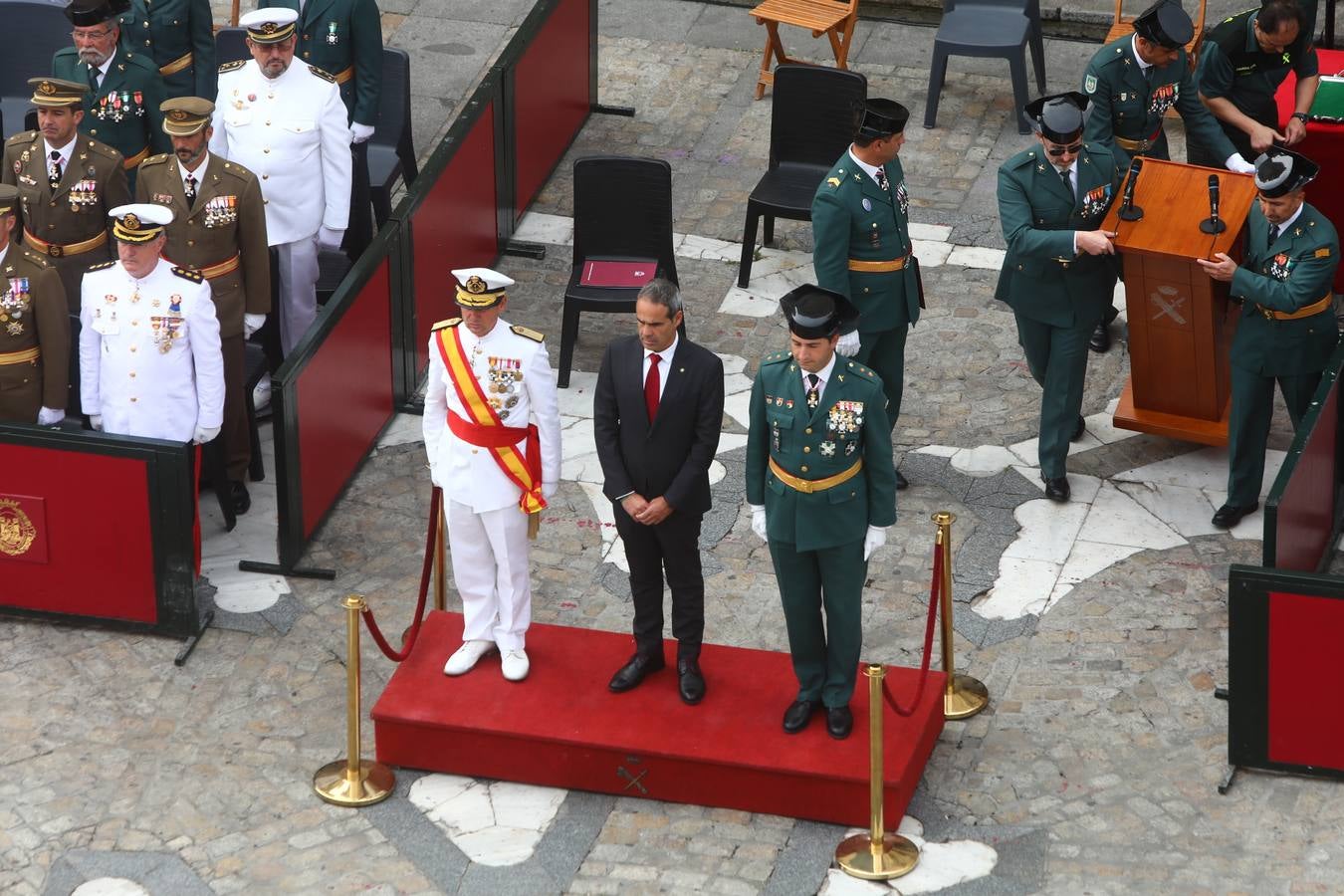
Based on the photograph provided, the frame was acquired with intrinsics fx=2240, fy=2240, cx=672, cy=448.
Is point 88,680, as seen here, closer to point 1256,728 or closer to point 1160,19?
point 1256,728

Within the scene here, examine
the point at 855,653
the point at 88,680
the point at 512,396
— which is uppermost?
the point at 512,396

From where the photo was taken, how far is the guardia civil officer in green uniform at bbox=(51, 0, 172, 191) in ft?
36.5

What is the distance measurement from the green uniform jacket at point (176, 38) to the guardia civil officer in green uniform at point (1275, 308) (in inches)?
219

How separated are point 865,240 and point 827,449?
2.04 metres

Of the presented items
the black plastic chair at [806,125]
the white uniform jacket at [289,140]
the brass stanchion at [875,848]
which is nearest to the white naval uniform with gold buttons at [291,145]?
the white uniform jacket at [289,140]

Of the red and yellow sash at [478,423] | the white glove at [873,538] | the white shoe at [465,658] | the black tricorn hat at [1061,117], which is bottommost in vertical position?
the white shoe at [465,658]

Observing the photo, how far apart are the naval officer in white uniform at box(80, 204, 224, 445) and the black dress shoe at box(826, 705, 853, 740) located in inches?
121

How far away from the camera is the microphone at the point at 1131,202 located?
1004 cm

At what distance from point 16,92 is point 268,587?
4909 mm

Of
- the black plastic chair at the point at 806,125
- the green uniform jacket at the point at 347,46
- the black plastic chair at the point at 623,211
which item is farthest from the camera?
the black plastic chair at the point at 806,125

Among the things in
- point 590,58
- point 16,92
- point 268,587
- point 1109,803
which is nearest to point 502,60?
point 590,58

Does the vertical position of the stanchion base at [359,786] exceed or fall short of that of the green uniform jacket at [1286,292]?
it falls short

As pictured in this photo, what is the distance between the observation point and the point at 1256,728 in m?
8.57

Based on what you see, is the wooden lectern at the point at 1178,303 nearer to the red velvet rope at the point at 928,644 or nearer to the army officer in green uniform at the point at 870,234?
the army officer in green uniform at the point at 870,234
